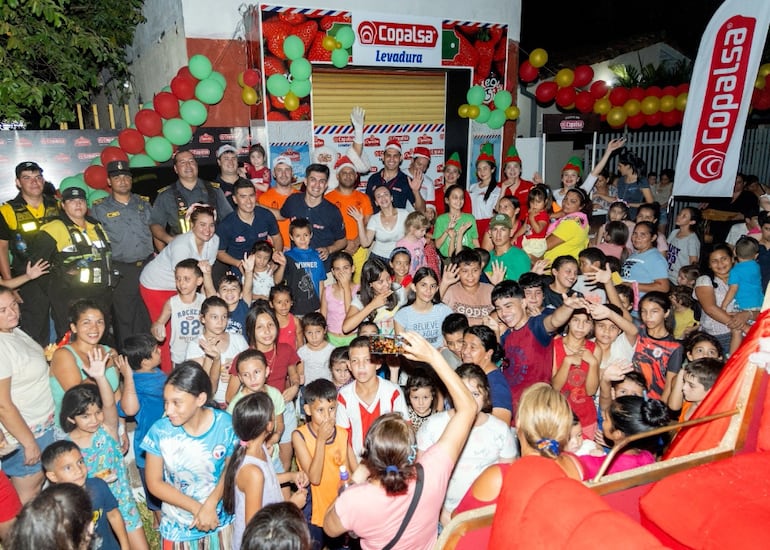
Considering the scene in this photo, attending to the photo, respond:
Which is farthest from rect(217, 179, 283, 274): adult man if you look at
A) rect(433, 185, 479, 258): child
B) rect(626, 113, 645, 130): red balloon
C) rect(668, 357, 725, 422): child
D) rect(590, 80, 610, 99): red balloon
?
rect(626, 113, 645, 130): red balloon

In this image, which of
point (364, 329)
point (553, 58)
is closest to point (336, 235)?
point (364, 329)

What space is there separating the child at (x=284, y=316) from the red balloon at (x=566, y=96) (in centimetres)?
768

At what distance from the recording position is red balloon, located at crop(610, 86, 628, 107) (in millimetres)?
10031

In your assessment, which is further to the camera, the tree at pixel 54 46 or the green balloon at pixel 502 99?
the green balloon at pixel 502 99

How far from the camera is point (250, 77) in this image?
781cm

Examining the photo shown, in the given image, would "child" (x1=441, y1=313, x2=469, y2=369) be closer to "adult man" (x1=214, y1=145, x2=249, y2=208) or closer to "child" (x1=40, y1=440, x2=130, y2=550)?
"child" (x1=40, y1=440, x2=130, y2=550)

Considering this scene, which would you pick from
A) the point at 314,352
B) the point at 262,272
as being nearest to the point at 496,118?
the point at 262,272

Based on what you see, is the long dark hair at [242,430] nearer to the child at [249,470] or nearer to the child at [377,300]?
the child at [249,470]

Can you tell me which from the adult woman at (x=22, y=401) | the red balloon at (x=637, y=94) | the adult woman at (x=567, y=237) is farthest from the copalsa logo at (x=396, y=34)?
the adult woman at (x=22, y=401)

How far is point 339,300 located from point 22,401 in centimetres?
246

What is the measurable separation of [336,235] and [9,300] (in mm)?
3393

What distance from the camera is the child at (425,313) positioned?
4.39 m

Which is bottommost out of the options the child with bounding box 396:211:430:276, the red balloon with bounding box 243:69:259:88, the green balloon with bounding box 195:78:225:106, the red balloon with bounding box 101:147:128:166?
the child with bounding box 396:211:430:276

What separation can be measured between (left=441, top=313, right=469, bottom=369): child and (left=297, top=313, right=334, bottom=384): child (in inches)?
37.6
